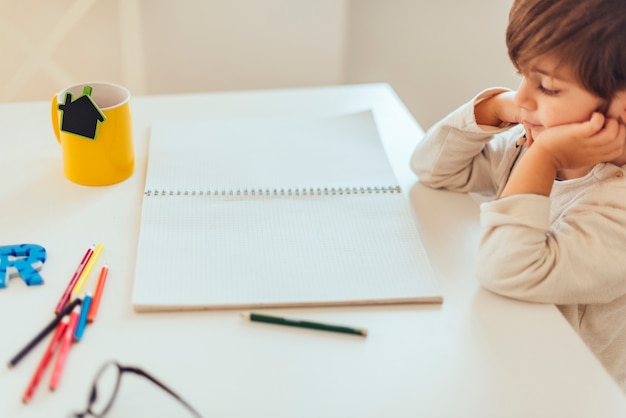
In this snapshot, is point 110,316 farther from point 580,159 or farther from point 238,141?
point 580,159

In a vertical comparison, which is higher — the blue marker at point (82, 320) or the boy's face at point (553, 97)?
the boy's face at point (553, 97)

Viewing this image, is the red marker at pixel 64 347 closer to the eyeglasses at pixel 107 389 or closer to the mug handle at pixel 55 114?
the eyeglasses at pixel 107 389

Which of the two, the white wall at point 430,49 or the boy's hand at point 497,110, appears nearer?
the boy's hand at point 497,110

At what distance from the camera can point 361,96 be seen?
1171mm

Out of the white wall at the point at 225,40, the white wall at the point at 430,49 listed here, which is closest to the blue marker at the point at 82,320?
the white wall at the point at 225,40

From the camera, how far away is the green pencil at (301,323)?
0.63m

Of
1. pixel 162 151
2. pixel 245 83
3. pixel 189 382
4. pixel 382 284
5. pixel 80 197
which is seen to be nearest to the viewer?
pixel 189 382

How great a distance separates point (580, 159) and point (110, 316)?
20.1 inches

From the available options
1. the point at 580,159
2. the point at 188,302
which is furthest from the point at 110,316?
the point at 580,159

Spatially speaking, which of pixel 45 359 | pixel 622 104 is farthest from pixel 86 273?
pixel 622 104

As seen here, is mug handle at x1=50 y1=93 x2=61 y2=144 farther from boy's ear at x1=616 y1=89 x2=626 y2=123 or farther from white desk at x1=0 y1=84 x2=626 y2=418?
boy's ear at x1=616 y1=89 x2=626 y2=123

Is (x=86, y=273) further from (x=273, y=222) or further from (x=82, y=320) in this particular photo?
(x=273, y=222)

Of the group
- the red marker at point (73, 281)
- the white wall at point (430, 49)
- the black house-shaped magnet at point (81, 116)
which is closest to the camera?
the red marker at point (73, 281)

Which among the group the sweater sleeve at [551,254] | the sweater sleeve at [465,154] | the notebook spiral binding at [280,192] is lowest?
the sweater sleeve at [551,254]
